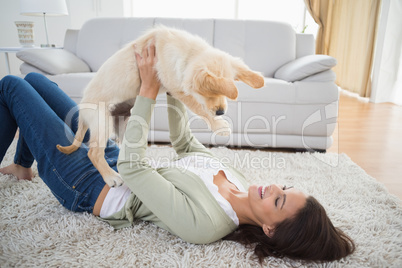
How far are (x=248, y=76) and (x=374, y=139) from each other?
8.60 ft

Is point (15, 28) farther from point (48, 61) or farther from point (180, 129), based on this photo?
point (180, 129)

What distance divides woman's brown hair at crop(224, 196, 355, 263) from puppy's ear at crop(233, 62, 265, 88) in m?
0.51

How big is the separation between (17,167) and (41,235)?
750 mm

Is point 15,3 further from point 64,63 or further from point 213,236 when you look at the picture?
point 213,236

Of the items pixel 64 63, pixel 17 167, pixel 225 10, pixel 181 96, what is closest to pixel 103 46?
pixel 64 63

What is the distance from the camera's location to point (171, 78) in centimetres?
119

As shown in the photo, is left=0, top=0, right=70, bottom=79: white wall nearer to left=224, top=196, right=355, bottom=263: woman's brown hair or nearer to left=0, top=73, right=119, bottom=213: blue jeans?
left=0, top=73, right=119, bottom=213: blue jeans

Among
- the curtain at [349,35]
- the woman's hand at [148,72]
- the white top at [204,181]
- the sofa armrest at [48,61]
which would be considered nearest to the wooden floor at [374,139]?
the curtain at [349,35]

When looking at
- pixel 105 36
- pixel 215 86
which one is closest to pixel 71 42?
pixel 105 36

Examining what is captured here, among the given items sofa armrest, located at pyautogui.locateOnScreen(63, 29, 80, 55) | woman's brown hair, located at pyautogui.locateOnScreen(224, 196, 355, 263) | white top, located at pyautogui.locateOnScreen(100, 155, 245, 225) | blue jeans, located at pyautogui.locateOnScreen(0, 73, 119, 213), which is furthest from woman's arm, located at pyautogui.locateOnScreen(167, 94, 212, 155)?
sofa armrest, located at pyautogui.locateOnScreen(63, 29, 80, 55)

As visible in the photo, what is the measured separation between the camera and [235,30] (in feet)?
11.2

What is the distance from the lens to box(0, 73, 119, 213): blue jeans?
1.37 meters

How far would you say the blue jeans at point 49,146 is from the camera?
1369 millimetres

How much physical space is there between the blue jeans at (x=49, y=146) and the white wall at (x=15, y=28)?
4336 mm
